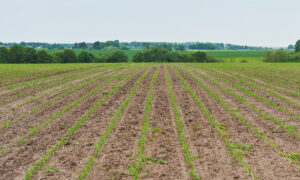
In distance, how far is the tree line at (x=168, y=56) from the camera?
9631 cm

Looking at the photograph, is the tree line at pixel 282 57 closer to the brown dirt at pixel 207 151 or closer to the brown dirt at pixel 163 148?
the brown dirt at pixel 207 151

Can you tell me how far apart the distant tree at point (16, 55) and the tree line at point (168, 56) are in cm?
4366

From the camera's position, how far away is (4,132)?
8.79 meters

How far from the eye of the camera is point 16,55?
277 feet

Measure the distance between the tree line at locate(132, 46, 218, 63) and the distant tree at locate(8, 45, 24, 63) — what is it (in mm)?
43661

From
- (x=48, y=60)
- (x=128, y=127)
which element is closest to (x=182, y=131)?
(x=128, y=127)

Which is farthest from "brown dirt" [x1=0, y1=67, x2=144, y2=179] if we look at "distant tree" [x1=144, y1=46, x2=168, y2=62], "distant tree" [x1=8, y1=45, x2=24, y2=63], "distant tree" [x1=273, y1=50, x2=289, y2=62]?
"distant tree" [x1=144, y1=46, x2=168, y2=62]

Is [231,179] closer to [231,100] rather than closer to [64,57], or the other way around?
[231,100]

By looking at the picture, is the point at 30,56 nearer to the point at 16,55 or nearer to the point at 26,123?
the point at 16,55

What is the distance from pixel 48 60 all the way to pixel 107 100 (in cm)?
7760

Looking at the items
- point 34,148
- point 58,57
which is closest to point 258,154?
point 34,148

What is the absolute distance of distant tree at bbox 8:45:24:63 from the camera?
8425 centimetres

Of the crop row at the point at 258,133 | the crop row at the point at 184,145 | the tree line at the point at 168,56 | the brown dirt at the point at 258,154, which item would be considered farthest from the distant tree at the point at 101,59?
the brown dirt at the point at 258,154

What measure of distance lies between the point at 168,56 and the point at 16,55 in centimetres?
6119
